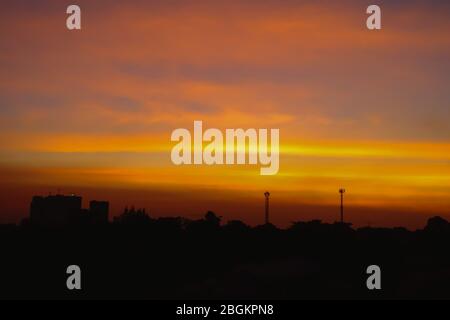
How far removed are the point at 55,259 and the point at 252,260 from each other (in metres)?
26.4

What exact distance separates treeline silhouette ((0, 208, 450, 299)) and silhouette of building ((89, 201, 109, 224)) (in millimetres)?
12959

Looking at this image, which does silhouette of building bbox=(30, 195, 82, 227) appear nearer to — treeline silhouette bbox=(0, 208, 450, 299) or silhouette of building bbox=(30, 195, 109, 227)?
silhouette of building bbox=(30, 195, 109, 227)

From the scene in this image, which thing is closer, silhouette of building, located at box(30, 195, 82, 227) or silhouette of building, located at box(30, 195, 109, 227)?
silhouette of building, located at box(30, 195, 109, 227)

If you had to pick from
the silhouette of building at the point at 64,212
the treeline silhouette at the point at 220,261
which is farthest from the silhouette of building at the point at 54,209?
the treeline silhouette at the point at 220,261

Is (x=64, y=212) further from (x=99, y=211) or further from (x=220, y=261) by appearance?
Answer: (x=220, y=261)

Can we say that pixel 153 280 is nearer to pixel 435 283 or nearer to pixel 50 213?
pixel 435 283

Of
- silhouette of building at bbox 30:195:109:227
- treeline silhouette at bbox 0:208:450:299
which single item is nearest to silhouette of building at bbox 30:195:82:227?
silhouette of building at bbox 30:195:109:227

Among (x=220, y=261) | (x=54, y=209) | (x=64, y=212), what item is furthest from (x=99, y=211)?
(x=220, y=261)

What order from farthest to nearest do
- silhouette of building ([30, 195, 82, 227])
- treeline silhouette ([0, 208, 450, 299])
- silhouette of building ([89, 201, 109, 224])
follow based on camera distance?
silhouette of building ([30, 195, 82, 227]) < silhouette of building ([89, 201, 109, 224]) < treeline silhouette ([0, 208, 450, 299])

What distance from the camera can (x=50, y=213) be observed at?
465 ft

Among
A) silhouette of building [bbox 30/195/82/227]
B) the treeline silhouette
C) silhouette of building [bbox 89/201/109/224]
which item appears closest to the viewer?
the treeline silhouette

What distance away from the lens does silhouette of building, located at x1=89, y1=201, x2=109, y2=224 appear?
420 feet
